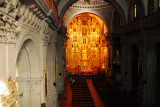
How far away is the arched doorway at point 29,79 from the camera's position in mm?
7418

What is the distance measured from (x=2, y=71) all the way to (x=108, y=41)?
2275 centimetres

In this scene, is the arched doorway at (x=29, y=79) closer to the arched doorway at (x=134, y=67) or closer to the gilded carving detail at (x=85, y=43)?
the arched doorway at (x=134, y=67)

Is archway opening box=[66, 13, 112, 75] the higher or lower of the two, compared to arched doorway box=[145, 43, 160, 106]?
higher

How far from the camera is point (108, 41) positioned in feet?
83.5

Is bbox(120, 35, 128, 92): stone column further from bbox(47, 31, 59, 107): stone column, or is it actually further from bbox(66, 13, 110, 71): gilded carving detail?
bbox(66, 13, 110, 71): gilded carving detail

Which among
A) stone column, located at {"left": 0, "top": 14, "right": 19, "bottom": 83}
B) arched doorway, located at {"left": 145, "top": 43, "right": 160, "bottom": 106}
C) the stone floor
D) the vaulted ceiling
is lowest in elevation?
the stone floor

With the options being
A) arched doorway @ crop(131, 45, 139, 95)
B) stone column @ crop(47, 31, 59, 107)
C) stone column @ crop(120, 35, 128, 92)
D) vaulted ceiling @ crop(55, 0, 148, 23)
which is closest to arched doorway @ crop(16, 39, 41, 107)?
stone column @ crop(47, 31, 59, 107)

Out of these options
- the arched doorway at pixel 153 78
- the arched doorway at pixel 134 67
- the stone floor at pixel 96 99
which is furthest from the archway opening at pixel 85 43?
the arched doorway at pixel 153 78

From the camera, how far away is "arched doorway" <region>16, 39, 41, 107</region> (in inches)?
292

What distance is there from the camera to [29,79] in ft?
24.3

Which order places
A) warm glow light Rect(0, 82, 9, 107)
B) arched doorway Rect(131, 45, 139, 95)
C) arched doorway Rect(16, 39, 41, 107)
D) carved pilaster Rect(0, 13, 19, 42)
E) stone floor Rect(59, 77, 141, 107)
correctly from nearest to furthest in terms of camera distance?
carved pilaster Rect(0, 13, 19, 42), warm glow light Rect(0, 82, 9, 107), arched doorway Rect(16, 39, 41, 107), stone floor Rect(59, 77, 141, 107), arched doorway Rect(131, 45, 139, 95)

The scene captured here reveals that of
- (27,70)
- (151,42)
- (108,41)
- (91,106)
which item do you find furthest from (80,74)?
(27,70)

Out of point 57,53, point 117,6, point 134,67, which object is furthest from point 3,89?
point 117,6

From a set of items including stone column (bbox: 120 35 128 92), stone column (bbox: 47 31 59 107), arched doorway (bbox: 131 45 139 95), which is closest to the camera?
stone column (bbox: 47 31 59 107)
